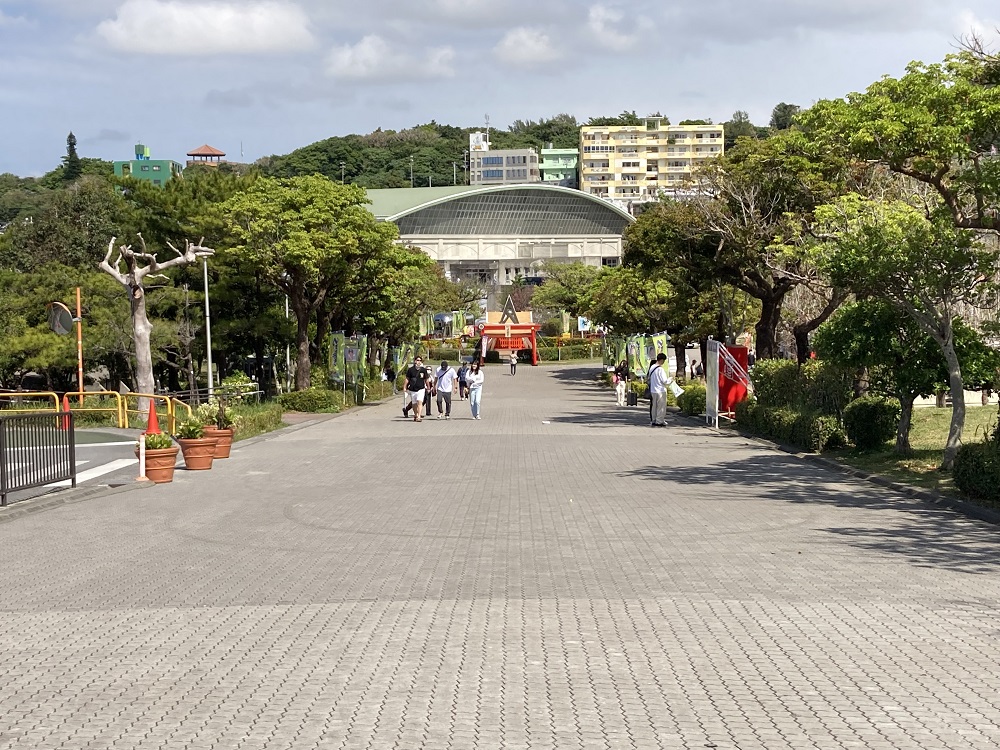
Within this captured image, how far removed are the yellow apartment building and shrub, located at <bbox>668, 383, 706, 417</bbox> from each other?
14636 centimetres

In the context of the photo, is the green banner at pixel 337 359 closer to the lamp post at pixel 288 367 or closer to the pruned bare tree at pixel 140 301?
the lamp post at pixel 288 367

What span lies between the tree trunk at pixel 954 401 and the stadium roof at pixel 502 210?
128m

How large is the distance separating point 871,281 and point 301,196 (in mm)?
27465

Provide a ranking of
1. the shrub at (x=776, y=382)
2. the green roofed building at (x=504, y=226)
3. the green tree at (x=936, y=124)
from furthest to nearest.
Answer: the green roofed building at (x=504, y=226) → the shrub at (x=776, y=382) → the green tree at (x=936, y=124)

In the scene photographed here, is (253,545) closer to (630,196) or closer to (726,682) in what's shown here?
(726,682)

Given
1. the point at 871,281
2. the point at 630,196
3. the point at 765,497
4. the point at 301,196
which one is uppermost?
the point at 630,196

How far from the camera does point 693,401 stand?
3519 centimetres

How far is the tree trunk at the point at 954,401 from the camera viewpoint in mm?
17016

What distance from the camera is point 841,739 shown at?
5559mm

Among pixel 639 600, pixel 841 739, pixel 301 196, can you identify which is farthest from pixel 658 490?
pixel 301 196

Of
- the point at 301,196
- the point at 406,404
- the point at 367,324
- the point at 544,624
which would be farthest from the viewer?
the point at 367,324

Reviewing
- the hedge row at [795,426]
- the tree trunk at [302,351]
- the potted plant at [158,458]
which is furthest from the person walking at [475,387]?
the potted plant at [158,458]

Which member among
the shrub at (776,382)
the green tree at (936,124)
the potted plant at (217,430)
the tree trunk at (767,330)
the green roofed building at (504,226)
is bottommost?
the potted plant at (217,430)

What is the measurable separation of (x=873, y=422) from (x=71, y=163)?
15903 centimetres
